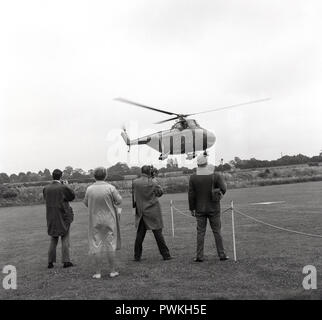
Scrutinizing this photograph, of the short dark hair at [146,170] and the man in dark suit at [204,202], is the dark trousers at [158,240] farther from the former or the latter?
the short dark hair at [146,170]

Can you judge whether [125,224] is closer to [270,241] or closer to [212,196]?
[270,241]

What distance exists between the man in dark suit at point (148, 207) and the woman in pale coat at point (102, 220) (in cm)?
126

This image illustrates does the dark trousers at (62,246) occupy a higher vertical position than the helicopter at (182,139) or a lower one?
lower

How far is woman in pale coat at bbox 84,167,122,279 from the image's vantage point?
801 centimetres

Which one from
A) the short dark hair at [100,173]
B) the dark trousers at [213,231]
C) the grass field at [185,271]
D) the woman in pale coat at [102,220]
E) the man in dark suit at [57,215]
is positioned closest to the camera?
the grass field at [185,271]

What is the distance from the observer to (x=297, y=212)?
57.9 ft

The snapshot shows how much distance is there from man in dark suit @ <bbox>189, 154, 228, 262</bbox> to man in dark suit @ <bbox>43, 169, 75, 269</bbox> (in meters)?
2.60

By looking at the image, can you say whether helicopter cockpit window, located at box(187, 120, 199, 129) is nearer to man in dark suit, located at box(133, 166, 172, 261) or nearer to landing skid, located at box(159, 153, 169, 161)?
landing skid, located at box(159, 153, 169, 161)

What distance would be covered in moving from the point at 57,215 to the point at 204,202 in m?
3.01

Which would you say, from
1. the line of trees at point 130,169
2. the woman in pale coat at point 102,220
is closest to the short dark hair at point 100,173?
the woman in pale coat at point 102,220

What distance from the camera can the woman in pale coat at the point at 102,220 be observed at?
8008 mm

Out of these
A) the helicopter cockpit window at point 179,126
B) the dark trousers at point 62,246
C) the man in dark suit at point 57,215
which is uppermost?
the helicopter cockpit window at point 179,126

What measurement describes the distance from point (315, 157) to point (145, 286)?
10110 centimetres
